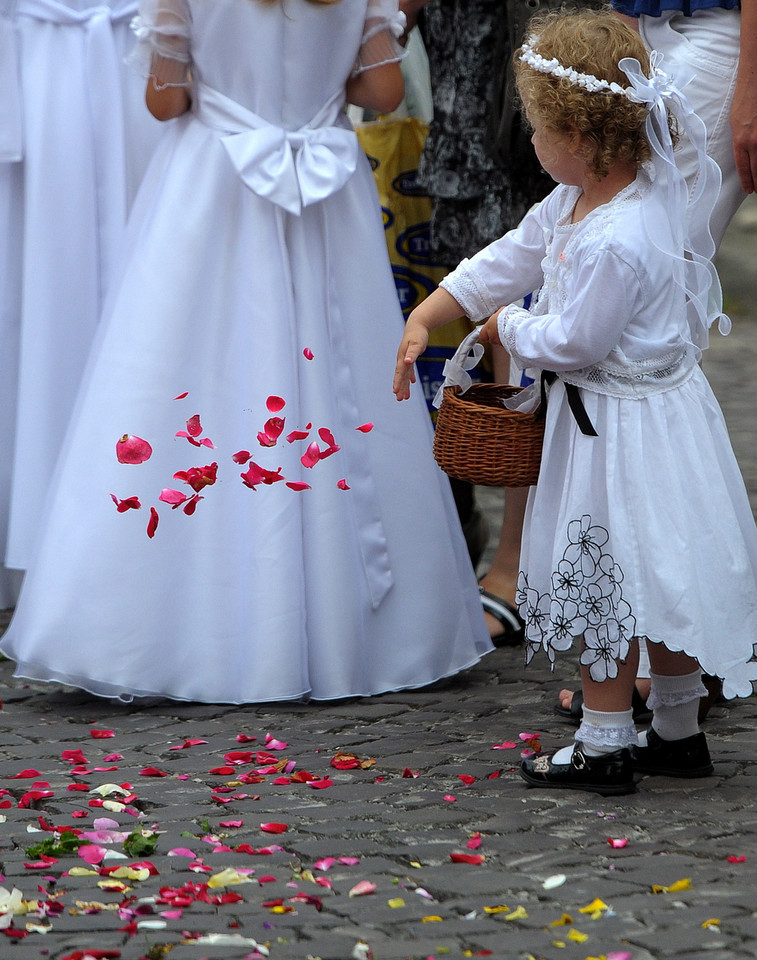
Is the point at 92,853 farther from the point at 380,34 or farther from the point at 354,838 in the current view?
the point at 380,34

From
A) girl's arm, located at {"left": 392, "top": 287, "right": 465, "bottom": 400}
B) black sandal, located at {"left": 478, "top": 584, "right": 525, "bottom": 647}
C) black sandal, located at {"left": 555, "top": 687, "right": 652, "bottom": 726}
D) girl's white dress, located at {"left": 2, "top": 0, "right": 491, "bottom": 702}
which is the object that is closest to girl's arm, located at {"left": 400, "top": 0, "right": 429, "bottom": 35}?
girl's white dress, located at {"left": 2, "top": 0, "right": 491, "bottom": 702}

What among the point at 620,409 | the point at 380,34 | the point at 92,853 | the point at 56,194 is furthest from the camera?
the point at 56,194

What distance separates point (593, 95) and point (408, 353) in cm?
65

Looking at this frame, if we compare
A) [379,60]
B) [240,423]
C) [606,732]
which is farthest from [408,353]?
[379,60]

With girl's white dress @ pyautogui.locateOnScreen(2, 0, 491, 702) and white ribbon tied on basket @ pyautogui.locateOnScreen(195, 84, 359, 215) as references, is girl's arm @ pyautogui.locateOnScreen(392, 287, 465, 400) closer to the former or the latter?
girl's white dress @ pyautogui.locateOnScreen(2, 0, 491, 702)

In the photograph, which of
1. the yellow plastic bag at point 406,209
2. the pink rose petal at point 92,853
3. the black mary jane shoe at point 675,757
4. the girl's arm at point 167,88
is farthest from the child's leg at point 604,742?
the yellow plastic bag at point 406,209

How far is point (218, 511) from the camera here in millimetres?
3775

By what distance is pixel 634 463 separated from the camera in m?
2.97

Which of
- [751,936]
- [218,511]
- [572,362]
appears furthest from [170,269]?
[751,936]

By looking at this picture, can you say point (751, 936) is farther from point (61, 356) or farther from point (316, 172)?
point (61, 356)

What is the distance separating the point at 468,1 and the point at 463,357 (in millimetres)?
1643

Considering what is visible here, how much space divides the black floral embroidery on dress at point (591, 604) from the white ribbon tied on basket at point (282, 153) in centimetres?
129

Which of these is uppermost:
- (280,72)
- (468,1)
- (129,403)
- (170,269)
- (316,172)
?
(468,1)

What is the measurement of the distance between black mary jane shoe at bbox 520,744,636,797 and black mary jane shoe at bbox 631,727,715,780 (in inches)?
3.9
